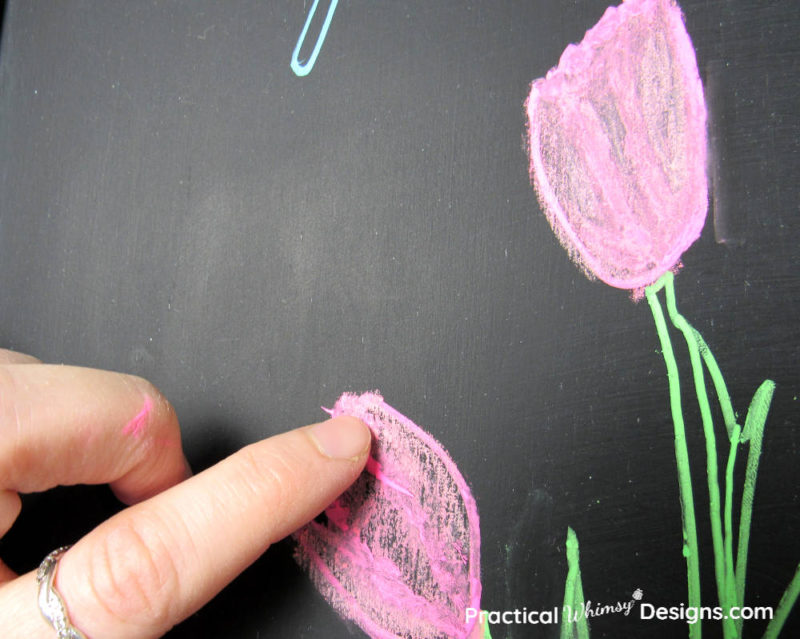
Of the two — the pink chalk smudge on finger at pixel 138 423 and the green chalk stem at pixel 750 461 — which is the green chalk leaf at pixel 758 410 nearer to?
the green chalk stem at pixel 750 461

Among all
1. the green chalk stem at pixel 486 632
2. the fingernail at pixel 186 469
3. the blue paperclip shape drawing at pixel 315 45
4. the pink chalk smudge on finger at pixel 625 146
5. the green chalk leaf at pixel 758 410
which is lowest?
the green chalk stem at pixel 486 632

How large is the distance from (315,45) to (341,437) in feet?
1.08

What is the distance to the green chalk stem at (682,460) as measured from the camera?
377 mm

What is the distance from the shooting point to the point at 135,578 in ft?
1.16

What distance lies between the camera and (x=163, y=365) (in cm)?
53

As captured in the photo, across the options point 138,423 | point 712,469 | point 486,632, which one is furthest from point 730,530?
point 138,423

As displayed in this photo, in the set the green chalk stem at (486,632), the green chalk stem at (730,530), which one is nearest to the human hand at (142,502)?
the green chalk stem at (486,632)

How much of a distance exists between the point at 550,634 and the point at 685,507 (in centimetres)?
13

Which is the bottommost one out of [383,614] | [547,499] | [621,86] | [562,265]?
[383,614]

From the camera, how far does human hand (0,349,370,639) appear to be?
35cm

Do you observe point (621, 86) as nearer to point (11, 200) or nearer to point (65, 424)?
point (65, 424)

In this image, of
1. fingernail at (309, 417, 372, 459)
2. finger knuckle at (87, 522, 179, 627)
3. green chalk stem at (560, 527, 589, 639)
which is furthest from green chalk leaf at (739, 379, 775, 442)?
finger knuckle at (87, 522, 179, 627)

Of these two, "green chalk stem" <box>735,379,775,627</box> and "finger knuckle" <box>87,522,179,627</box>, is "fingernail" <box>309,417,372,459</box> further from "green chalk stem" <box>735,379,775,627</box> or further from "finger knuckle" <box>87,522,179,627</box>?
"green chalk stem" <box>735,379,775,627</box>

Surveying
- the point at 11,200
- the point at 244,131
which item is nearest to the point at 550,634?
the point at 244,131
